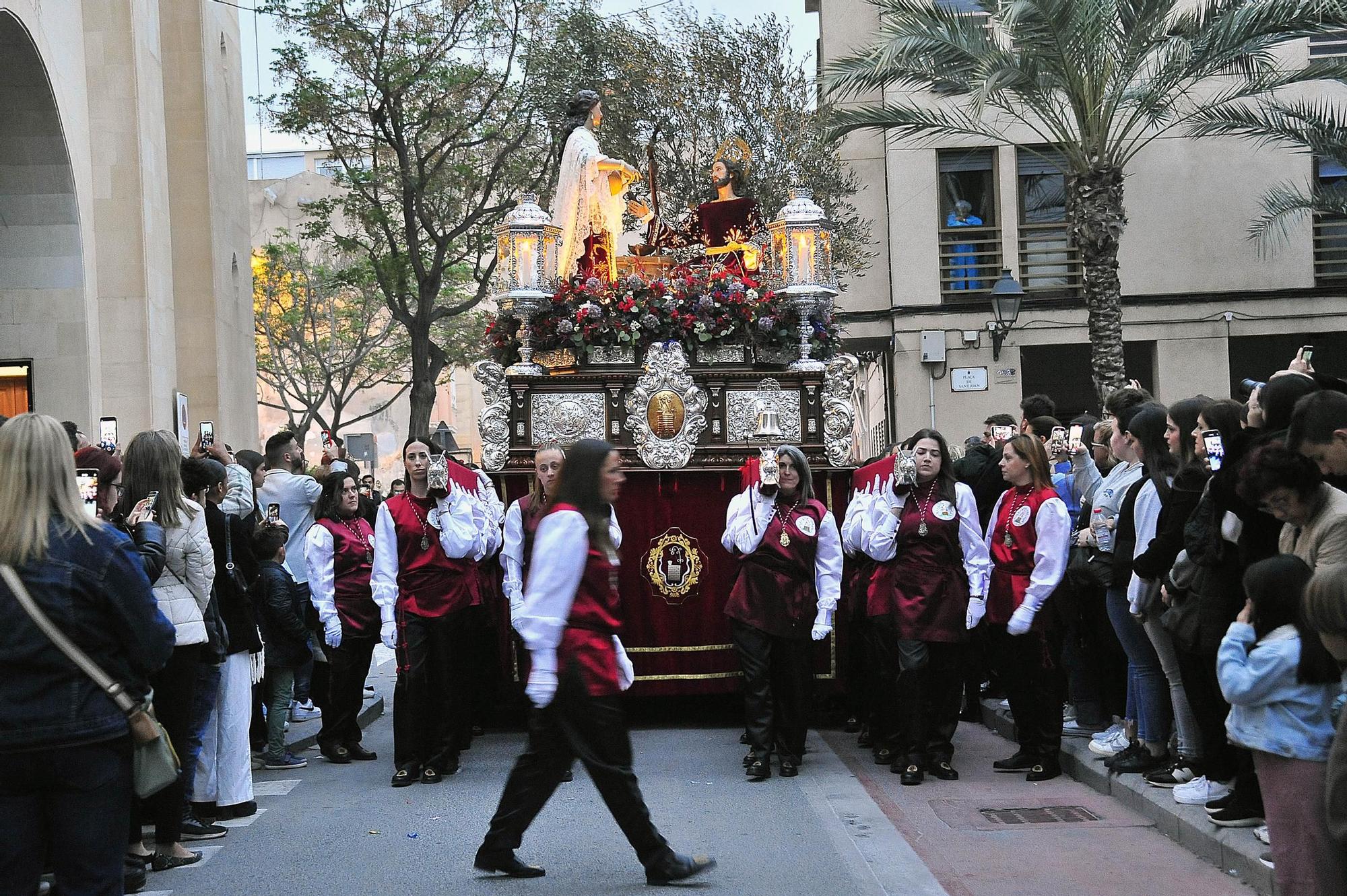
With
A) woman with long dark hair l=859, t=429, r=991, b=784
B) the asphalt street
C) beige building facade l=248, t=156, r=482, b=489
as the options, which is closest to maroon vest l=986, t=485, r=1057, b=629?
woman with long dark hair l=859, t=429, r=991, b=784

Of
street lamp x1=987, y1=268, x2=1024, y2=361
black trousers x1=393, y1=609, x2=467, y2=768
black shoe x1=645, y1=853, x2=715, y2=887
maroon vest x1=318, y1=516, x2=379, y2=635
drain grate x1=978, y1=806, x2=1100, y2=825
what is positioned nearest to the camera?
black shoe x1=645, y1=853, x2=715, y2=887

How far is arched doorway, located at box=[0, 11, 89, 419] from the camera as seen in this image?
16.9 m

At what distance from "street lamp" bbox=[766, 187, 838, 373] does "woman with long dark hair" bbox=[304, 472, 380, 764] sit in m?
3.70

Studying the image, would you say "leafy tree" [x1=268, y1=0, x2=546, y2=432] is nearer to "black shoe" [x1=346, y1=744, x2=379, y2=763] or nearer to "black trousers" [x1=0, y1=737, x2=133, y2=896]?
"black shoe" [x1=346, y1=744, x2=379, y2=763]

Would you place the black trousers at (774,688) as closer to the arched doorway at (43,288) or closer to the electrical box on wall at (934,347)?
the arched doorway at (43,288)

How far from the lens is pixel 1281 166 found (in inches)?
960

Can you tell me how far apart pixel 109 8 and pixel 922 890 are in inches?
676

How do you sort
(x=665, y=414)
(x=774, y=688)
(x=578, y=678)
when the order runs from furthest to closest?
1. (x=665, y=414)
2. (x=774, y=688)
3. (x=578, y=678)

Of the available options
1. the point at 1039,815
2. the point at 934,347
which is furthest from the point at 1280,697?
the point at 934,347

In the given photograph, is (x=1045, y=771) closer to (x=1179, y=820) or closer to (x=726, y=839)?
(x=1179, y=820)

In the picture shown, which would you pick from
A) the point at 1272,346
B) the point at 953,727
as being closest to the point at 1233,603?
the point at 953,727

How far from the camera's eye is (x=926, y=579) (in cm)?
874

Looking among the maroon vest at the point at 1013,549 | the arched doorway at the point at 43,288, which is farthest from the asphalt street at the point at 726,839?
the arched doorway at the point at 43,288

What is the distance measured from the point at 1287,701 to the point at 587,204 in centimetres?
856
